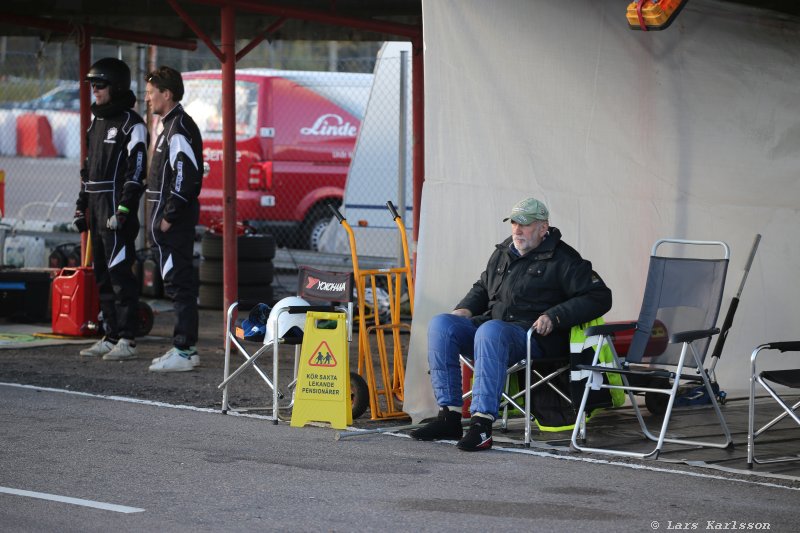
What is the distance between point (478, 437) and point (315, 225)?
1026 centimetres

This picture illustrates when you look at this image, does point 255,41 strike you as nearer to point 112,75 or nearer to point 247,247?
point 112,75

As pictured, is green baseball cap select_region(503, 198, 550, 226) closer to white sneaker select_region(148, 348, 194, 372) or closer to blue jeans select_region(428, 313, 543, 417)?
blue jeans select_region(428, 313, 543, 417)

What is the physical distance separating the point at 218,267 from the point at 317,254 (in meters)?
1.96

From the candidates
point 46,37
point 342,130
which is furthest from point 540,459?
point 342,130

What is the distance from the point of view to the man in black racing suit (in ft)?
31.8

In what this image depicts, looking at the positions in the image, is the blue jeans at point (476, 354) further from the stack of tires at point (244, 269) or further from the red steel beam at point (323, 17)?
the stack of tires at point (244, 269)

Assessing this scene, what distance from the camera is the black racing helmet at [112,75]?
10.3 m

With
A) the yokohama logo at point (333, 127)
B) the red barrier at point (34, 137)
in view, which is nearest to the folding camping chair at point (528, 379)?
the yokohama logo at point (333, 127)

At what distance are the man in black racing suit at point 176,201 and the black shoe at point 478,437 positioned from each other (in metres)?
3.34

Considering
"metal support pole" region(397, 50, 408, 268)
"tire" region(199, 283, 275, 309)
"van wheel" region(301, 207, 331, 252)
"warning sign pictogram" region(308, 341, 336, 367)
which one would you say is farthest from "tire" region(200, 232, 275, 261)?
"warning sign pictogram" region(308, 341, 336, 367)

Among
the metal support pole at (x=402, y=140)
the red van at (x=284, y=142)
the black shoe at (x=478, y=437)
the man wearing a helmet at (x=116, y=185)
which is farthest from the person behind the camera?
the red van at (x=284, y=142)

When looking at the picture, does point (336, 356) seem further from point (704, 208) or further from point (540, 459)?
point (704, 208)

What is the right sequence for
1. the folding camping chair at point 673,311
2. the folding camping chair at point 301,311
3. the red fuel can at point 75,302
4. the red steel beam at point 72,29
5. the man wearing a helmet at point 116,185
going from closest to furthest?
the folding camping chair at point 673,311 < the folding camping chair at point 301,311 < the man wearing a helmet at point 116,185 < the red fuel can at point 75,302 < the red steel beam at point 72,29

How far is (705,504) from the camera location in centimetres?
577
